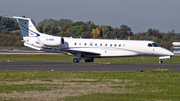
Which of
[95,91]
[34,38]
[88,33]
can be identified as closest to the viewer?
[95,91]

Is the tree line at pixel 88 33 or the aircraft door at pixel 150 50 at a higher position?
the tree line at pixel 88 33

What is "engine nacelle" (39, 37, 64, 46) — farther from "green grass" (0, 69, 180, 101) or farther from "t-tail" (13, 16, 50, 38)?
"green grass" (0, 69, 180, 101)

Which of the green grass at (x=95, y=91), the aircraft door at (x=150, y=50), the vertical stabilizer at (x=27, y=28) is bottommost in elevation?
the green grass at (x=95, y=91)

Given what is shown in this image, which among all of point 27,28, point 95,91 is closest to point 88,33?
point 27,28

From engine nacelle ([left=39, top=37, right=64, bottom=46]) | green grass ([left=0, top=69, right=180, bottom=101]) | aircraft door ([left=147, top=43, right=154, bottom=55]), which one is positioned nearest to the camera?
green grass ([left=0, top=69, right=180, bottom=101])

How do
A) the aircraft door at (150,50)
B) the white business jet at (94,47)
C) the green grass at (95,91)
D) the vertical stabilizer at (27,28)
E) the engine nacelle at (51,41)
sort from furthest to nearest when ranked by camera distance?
the vertical stabilizer at (27,28) → the engine nacelle at (51,41) → the white business jet at (94,47) → the aircraft door at (150,50) → the green grass at (95,91)

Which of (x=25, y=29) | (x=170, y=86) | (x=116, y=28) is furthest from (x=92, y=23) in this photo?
(x=170, y=86)

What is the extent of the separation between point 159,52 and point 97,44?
24.2 ft

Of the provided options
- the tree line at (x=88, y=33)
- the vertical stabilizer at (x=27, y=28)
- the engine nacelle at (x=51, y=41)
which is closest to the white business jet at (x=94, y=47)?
the engine nacelle at (x=51, y=41)

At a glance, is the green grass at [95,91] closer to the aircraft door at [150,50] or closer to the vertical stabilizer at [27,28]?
the aircraft door at [150,50]

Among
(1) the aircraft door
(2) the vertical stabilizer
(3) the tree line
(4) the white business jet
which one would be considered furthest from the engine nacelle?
(3) the tree line

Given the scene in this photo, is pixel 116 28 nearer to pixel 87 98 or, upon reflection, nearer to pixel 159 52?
→ pixel 159 52

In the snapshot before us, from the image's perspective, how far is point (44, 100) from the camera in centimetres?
1002

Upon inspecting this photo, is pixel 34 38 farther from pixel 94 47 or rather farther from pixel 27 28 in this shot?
pixel 94 47
